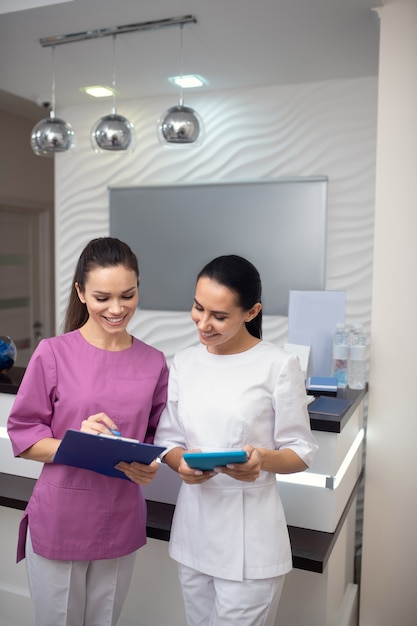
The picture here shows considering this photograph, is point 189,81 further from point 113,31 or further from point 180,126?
point 180,126

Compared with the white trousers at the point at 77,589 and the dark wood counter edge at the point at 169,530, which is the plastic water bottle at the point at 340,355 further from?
the white trousers at the point at 77,589

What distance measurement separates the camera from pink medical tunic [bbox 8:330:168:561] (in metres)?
1.59

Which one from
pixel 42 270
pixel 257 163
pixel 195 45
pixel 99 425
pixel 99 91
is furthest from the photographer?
pixel 42 270

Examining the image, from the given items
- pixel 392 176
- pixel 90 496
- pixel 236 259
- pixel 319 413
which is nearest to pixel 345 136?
pixel 392 176

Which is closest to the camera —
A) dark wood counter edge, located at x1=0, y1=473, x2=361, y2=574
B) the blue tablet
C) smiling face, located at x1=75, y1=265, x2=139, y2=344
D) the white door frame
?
the blue tablet

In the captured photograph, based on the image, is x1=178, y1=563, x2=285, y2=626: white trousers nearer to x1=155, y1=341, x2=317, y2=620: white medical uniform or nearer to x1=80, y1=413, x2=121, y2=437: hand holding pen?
x1=155, y1=341, x2=317, y2=620: white medical uniform

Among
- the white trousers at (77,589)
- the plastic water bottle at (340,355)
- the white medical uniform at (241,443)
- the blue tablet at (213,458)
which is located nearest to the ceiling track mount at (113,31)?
the plastic water bottle at (340,355)

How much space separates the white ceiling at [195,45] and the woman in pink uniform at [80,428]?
180cm


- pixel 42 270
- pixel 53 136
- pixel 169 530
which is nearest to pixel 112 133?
pixel 53 136

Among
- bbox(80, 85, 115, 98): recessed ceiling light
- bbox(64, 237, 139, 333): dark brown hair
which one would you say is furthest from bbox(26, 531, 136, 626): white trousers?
bbox(80, 85, 115, 98): recessed ceiling light

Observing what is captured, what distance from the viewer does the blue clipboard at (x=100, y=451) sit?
1.37 metres

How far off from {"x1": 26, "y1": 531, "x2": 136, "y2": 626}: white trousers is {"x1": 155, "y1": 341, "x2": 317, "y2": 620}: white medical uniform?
0.22m

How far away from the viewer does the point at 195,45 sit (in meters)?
3.34

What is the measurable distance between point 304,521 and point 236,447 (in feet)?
2.53
